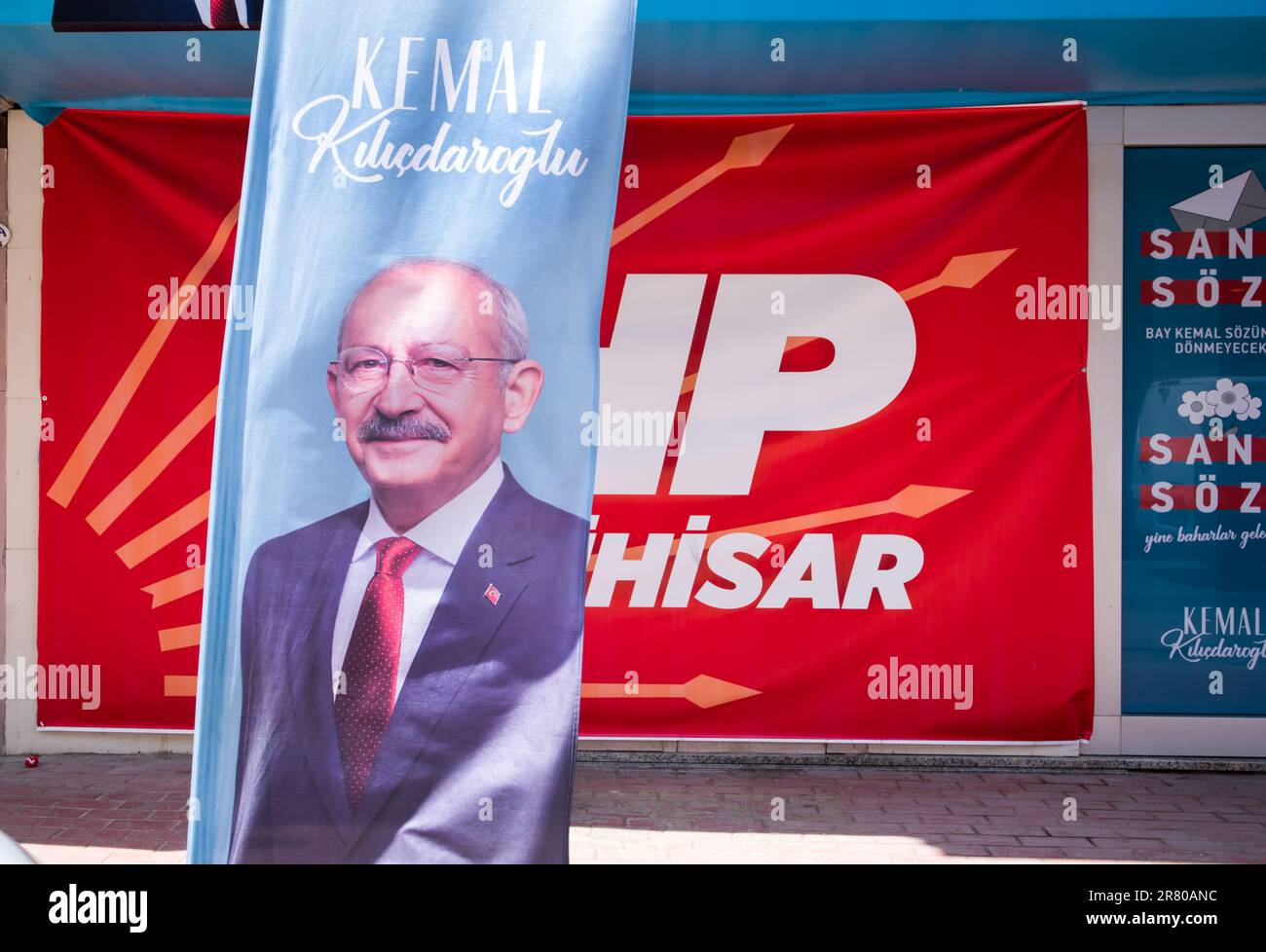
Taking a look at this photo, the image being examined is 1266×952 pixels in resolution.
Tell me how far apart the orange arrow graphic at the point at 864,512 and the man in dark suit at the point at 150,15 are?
298 centimetres

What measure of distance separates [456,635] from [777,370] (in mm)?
3279

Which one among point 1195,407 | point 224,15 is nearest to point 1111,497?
point 1195,407

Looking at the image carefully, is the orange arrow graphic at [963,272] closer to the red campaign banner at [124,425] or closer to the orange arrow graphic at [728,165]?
the orange arrow graphic at [728,165]

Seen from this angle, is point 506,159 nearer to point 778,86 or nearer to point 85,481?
point 778,86

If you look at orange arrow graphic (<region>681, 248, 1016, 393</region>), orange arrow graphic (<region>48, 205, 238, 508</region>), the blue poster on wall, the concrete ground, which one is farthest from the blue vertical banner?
the blue poster on wall

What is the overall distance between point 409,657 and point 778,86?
12.5 feet

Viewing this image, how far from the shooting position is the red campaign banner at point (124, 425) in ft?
17.9

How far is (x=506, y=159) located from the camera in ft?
8.23

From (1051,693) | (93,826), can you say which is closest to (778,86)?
(1051,693)

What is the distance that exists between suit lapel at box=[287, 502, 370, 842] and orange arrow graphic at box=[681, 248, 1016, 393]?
12.1ft

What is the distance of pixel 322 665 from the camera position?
8.21 feet

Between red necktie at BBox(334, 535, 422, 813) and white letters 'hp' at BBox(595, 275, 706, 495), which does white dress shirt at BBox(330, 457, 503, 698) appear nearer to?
red necktie at BBox(334, 535, 422, 813)

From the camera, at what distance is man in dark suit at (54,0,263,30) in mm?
4090

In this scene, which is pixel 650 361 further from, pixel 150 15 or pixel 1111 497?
pixel 150 15
